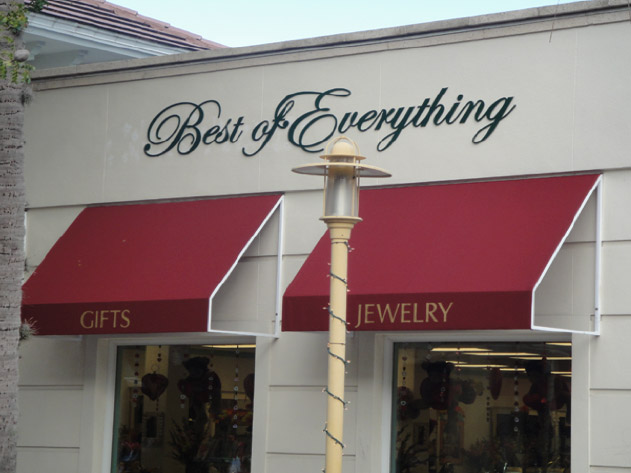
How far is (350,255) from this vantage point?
10.7 metres

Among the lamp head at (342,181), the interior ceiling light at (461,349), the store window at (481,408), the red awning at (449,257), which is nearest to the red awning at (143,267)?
the red awning at (449,257)

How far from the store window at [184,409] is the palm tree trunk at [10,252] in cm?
256

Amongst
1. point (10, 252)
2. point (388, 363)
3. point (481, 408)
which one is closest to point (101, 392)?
point (10, 252)

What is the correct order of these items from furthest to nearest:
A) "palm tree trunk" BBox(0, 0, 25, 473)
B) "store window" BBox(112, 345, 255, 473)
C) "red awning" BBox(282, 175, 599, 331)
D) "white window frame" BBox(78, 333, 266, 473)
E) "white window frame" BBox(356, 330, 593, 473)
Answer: "white window frame" BBox(78, 333, 266, 473) < "store window" BBox(112, 345, 255, 473) < "white window frame" BBox(356, 330, 593, 473) < "palm tree trunk" BBox(0, 0, 25, 473) < "red awning" BBox(282, 175, 599, 331)

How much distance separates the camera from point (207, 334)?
1212 cm

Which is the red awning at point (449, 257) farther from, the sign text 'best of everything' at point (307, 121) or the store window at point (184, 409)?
the store window at point (184, 409)

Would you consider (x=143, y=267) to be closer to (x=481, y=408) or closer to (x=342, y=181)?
(x=481, y=408)

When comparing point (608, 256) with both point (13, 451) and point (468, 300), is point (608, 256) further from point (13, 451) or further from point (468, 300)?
point (13, 451)

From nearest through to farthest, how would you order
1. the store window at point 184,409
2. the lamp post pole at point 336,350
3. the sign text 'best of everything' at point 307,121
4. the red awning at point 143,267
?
the lamp post pole at point 336,350, the sign text 'best of everything' at point 307,121, the red awning at point 143,267, the store window at point 184,409

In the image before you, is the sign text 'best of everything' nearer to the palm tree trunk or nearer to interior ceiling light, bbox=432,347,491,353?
interior ceiling light, bbox=432,347,491,353

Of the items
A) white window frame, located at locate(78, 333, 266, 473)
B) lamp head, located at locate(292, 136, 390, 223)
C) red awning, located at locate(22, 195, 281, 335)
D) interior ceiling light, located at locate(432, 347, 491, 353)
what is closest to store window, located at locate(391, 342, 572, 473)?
interior ceiling light, located at locate(432, 347, 491, 353)

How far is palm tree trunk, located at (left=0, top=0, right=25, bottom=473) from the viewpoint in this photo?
995 centimetres

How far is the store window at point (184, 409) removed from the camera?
39.3 feet

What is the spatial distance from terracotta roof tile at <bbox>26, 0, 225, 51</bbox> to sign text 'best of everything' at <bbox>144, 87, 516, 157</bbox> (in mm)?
2851
